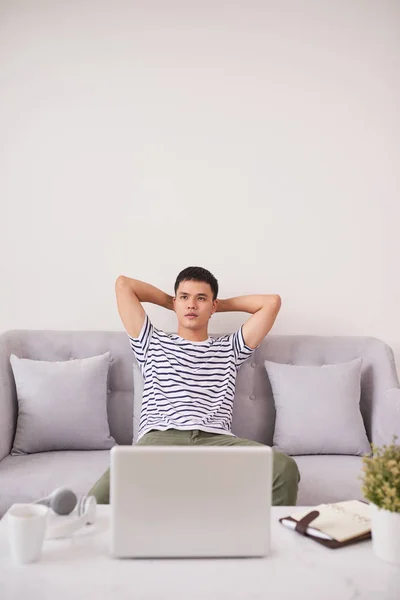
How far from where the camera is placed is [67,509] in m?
1.53

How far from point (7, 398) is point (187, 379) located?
0.77 m

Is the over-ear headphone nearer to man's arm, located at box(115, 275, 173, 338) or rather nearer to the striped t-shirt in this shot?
the striped t-shirt

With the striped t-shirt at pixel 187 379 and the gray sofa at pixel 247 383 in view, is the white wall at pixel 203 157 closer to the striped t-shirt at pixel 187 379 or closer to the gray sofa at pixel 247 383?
the gray sofa at pixel 247 383

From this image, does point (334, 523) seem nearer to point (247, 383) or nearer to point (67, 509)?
point (67, 509)

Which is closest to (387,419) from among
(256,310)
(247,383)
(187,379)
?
(247,383)

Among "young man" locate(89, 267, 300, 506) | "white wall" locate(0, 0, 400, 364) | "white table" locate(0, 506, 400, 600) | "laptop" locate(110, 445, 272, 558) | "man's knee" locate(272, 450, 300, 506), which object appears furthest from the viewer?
"white wall" locate(0, 0, 400, 364)

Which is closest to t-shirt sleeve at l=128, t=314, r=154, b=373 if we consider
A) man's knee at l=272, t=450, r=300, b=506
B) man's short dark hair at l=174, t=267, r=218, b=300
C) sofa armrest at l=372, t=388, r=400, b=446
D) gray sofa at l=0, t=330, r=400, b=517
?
gray sofa at l=0, t=330, r=400, b=517

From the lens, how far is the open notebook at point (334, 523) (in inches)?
57.9

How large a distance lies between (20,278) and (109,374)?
69 centimetres

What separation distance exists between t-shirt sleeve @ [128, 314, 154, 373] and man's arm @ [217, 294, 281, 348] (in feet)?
1.23

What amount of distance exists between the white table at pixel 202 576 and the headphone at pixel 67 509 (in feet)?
0.08

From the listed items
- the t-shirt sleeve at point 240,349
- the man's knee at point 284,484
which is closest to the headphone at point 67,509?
the man's knee at point 284,484

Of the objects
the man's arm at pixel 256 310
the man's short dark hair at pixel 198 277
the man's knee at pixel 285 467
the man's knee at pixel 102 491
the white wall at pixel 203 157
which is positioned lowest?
the man's knee at pixel 102 491

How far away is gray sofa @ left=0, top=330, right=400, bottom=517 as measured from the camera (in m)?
2.60
